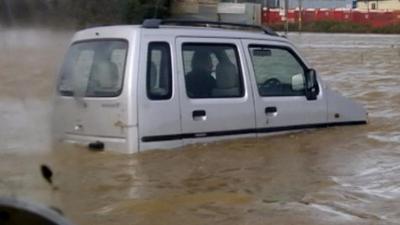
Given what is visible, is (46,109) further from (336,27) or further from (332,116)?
(336,27)

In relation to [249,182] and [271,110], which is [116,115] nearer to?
[249,182]

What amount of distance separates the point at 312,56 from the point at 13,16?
109 feet

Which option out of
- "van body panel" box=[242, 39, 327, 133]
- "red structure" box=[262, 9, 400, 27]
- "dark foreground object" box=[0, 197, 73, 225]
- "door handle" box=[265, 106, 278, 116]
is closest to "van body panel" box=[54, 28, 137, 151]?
"van body panel" box=[242, 39, 327, 133]

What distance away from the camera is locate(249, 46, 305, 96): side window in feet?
30.6

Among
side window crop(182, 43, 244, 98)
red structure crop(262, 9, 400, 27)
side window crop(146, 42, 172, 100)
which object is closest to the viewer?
side window crop(146, 42, 172, 100)

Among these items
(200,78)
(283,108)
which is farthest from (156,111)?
(283,108)

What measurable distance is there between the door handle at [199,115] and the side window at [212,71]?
13cm

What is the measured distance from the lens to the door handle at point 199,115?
28.5ft

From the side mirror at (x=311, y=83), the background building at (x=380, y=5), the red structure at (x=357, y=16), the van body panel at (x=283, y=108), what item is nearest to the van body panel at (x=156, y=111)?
the van body panel at (x=283, y=108)

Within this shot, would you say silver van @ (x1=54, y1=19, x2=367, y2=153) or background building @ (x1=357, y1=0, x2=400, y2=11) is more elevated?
silver van @ (x1=54, y1=19, x2=367, y2=153)

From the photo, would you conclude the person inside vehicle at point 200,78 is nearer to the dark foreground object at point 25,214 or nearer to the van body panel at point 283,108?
the van body panel at point 283,108

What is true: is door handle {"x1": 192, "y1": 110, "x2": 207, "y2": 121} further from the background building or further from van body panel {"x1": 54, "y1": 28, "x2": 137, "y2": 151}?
the background building

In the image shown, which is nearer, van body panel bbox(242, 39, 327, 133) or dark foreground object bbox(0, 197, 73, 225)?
dark foreground object bbox(0, 197, 73, 225)

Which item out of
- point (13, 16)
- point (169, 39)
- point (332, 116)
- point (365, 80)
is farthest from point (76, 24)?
point (365, 80)
